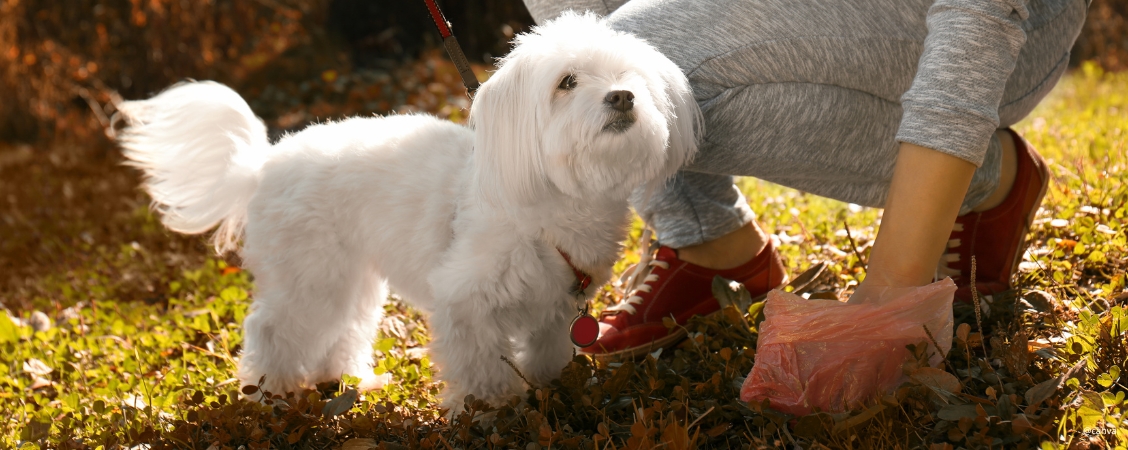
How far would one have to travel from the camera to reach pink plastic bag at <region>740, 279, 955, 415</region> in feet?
5.79

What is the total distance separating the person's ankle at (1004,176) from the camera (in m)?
2.33

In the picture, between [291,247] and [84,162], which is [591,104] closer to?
[291,247]

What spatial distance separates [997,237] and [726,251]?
0.72 meters

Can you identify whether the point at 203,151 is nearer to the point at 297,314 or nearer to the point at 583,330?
the point at 297,314

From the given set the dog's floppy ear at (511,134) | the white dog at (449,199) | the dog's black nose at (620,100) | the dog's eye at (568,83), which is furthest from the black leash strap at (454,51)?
the dog's black nose at (620,100)

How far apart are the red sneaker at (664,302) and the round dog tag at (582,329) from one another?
0.24 metres

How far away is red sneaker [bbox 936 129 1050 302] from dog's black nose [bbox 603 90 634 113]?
1.12 metres

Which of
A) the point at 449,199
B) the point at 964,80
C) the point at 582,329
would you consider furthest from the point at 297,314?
the point at 964,80

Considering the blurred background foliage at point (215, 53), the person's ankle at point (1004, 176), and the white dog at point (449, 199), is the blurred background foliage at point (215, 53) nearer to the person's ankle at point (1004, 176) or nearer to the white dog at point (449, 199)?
the white dog at point (449, 199)

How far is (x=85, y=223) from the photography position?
469 centimetres

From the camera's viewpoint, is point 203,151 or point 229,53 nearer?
point 203,151

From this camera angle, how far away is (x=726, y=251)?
2.53 meters

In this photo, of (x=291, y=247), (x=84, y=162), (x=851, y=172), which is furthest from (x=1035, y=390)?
(x=84, y=162)

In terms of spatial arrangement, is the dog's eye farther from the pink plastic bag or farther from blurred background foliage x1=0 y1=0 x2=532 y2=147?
blurred background foliage x1=0 y1=0 x2=532 y2=147
